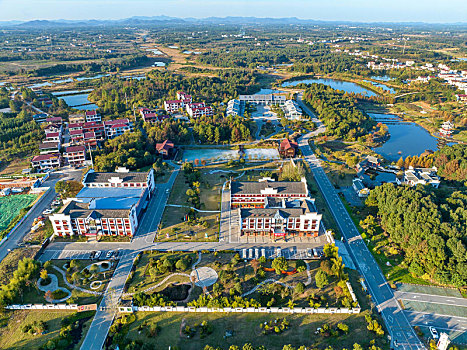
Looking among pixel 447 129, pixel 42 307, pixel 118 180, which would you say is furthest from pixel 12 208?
pixel 447 129

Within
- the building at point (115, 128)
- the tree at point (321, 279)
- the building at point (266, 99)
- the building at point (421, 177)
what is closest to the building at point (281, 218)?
the tree at point (321, 279)

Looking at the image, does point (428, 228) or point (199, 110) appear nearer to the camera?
point (428, 228)

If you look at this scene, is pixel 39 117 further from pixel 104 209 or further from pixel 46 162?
pixel 104 209

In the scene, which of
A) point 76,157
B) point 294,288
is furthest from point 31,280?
point 76,157

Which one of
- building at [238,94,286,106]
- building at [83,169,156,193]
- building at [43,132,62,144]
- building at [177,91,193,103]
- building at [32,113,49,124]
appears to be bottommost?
building at [83,169,156,193]

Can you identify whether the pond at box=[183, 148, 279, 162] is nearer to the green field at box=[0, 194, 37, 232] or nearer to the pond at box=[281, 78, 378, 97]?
the green field at box=[0, 194, 37, 232]

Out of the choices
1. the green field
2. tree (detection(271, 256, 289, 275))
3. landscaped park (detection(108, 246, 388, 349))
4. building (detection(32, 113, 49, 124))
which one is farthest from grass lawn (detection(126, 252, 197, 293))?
building (detection(32, 113, 49, 124))

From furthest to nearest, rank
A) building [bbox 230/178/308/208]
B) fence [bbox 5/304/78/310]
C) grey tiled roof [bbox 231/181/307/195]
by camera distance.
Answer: grey tiled roof [bbox 231/181/307/195] < building [bbox 230/178/308/208] < fence [bbox 5/304/78/310]
